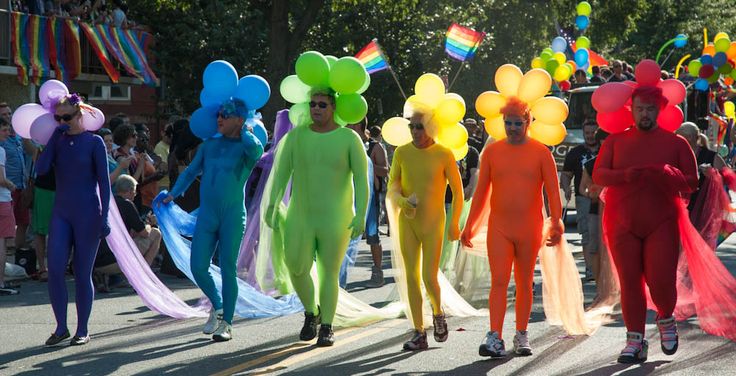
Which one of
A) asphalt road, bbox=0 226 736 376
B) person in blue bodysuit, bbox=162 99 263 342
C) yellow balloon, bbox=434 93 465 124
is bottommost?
asphalt road, bbox=0 226 736 376

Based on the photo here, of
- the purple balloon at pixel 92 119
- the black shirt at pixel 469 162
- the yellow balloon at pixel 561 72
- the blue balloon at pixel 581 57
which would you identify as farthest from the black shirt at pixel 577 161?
the blue balloon at pixel 581 57

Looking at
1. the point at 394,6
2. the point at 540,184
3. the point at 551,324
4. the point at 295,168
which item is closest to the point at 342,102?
the point at 295,168

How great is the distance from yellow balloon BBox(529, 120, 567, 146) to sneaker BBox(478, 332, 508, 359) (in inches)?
61.1

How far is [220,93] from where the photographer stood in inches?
386

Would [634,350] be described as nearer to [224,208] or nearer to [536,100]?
[536,100]

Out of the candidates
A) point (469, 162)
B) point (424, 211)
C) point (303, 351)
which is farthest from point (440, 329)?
point (469, 162)

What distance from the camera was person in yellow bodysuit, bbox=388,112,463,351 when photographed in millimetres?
9148

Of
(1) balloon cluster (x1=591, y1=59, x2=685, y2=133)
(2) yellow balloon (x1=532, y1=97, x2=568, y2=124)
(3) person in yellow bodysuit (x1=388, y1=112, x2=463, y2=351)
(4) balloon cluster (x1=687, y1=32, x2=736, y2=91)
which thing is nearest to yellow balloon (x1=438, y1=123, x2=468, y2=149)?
(3) person in yellow bodysuit (x1=388, y1=112, x2=463, y2=351)

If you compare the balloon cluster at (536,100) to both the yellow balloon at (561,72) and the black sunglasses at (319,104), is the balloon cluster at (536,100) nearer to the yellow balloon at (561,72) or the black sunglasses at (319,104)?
the black sunglasses at (319,104)

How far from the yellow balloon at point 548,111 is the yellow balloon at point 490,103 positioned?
24 cm

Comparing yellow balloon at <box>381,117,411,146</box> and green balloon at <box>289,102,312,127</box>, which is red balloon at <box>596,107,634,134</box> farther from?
green balloon at <box>289,102,312,127</box>

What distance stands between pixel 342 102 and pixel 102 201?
6.30 ft

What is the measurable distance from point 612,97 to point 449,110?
1.36 meters

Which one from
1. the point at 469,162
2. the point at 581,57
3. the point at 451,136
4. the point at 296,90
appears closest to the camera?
the point at 451,136
